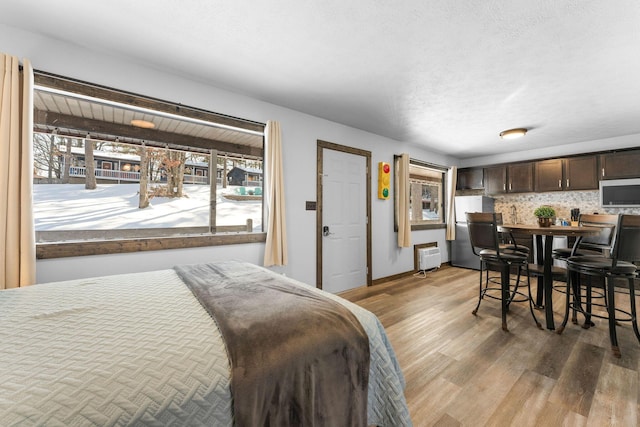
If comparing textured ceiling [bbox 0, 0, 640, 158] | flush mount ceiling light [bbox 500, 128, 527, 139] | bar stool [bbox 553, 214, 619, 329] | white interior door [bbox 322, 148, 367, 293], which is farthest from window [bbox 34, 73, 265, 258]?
flush mount ceiling light [bbox 500, 128, 527, 139]

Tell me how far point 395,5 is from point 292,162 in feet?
6.47

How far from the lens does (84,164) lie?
231cm

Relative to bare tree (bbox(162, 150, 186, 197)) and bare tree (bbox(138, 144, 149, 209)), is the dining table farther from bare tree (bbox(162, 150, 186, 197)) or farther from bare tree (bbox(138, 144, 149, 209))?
bare tree (bbox(138, 144, 149, 209))

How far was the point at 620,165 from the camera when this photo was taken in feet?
13.9

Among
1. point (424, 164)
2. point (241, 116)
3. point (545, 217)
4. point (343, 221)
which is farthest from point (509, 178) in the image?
point (241, 116)

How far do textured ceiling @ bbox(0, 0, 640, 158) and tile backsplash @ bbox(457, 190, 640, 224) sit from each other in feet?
5.97

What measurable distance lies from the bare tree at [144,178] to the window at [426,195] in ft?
14.3

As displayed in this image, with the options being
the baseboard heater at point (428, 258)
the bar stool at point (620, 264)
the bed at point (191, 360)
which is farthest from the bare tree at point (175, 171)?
the baseboard heater at point (428, 258)

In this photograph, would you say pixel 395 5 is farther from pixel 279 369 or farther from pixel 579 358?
pixel 579 358

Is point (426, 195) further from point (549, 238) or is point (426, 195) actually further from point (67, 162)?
point (67, 162)

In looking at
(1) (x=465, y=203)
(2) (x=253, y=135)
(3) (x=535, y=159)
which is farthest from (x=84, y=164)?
(3) (x=535, y=159)

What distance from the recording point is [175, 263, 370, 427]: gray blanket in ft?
2.78

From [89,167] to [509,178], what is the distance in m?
6.71

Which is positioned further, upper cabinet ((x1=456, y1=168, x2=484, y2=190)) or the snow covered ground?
upper cabinet ((x1=456, y1=168, x2=484, y2=190))
